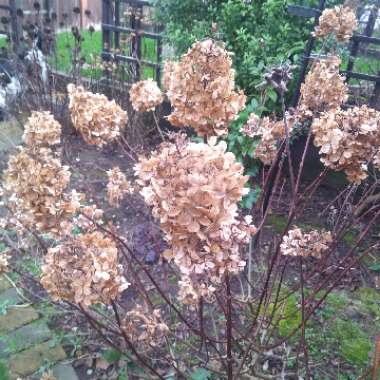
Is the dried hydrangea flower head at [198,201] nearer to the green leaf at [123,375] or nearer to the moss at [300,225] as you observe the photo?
the green leaf at [123,375]

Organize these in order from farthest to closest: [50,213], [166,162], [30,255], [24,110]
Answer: [24,110], [30,255], [50,213], [166,162]

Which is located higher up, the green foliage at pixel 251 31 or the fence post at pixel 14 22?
the green foliage at pixel 251 31

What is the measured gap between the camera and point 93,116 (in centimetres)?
169

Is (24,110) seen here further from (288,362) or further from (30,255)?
(288,362)

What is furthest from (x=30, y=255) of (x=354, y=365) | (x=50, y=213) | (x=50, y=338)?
(x=354, y=365)

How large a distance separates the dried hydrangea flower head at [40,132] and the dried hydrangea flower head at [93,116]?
0.49 ft

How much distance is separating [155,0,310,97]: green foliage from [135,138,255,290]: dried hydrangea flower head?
2489mm

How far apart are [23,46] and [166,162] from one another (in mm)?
4942

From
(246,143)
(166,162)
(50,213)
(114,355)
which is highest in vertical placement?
(166,162)

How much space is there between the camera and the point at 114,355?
184 centimetres

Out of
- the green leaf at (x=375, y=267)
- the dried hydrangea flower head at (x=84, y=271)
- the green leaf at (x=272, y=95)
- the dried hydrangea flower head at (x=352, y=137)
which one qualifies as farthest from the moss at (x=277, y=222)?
the dried hydrangea flower head at (x=84, y=271)

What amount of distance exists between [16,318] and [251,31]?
9.71 ft

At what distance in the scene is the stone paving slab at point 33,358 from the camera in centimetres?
199

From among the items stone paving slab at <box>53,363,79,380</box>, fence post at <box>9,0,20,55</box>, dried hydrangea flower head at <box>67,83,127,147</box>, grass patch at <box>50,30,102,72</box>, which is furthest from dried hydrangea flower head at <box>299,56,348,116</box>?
fence post at <box>9,0,20,55</box>
